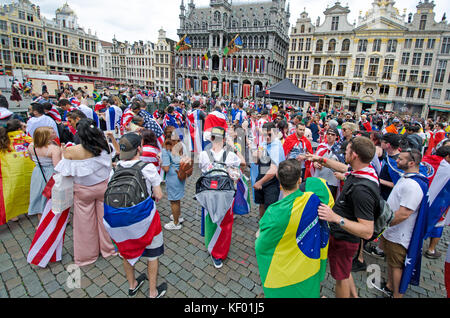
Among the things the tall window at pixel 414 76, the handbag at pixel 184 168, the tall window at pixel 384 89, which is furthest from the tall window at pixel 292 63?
the handbag at pixel 184 168

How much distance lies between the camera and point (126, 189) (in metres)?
2.46

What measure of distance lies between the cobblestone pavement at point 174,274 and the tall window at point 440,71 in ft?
132

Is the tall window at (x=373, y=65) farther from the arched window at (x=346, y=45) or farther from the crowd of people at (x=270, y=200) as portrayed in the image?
the crowd of people at (x=270, y=200)

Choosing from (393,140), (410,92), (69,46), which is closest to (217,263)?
(393,140)

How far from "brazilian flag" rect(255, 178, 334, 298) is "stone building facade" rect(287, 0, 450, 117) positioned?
37643 millimetres

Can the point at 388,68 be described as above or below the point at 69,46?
below

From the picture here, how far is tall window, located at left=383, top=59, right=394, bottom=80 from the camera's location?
33.7 metres

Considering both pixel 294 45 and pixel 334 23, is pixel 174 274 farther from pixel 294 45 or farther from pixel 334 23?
pixel 294 45

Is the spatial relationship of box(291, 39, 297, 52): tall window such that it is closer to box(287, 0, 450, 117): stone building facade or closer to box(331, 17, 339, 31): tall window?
box(287, 0, 450, 117): stone building facade

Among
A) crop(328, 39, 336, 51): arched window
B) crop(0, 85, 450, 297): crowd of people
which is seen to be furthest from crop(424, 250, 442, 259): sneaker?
crop(328, 39, 336, 51): arched window

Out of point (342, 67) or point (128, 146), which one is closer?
point (128, 146)

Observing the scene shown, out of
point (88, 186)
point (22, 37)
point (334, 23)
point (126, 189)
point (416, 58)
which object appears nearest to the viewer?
point (126, 189)

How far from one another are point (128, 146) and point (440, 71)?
44104mm
